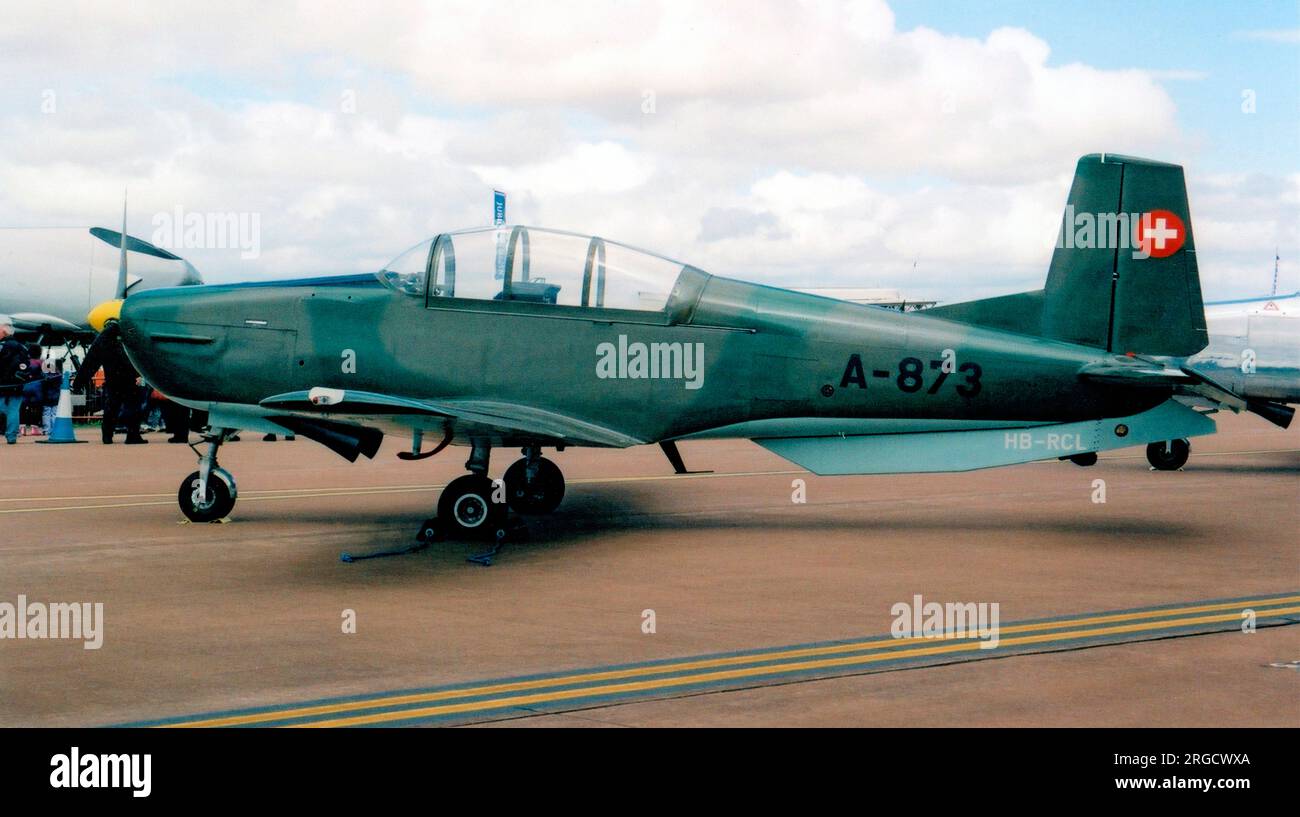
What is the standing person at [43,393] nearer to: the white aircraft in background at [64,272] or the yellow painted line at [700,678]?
the white aircraft in background at [64,272]

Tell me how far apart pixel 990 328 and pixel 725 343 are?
2452mm

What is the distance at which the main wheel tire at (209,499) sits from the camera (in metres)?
12.4

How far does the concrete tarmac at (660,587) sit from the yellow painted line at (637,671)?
21 centimetres

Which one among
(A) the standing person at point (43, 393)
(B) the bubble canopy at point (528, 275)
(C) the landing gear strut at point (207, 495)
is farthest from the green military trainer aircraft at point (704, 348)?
(A) the standing person at point (43, 393)

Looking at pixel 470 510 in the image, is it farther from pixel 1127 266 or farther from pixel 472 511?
pixel 1127 266

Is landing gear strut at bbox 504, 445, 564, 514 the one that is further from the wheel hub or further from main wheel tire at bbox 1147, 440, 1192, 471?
main wheel tire at bbox 1147, 440, 1192, 471

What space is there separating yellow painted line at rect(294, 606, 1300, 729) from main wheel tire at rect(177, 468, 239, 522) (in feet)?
24.4

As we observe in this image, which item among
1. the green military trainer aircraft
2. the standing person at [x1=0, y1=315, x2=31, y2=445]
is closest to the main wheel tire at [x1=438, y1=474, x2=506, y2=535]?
the green military trainer aircraft

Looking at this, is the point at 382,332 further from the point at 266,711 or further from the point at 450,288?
the point at 266,711

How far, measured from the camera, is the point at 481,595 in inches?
342

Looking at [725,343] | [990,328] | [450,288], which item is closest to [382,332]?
[450,288]

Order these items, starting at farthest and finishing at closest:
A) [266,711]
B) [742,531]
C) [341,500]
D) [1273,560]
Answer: [341,500] < [742,531] < [1273,560] < [266,711]
